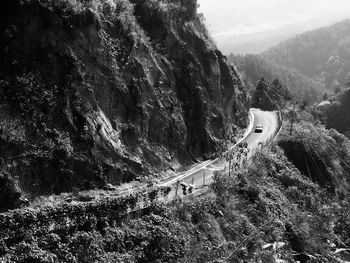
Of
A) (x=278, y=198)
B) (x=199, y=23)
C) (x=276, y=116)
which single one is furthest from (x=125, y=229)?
(x=276, y=116)

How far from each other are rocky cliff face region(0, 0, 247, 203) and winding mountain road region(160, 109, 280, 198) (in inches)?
51.0

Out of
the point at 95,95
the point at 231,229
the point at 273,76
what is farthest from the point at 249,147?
the point at 273,76

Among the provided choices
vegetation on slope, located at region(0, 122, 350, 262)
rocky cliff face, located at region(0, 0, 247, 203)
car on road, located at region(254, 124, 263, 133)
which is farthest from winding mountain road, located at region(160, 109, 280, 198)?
vegetation on slope, located at region(0, 122, 350, 262)

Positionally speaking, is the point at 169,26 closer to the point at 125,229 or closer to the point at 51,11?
the point at 51,11

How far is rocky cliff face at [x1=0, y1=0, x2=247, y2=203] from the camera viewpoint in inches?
954

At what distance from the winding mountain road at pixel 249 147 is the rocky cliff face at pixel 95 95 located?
129cm

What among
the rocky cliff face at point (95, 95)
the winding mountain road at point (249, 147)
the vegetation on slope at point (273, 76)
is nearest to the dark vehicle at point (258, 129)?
the winding mountain road at point (249, 147)

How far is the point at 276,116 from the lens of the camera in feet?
207

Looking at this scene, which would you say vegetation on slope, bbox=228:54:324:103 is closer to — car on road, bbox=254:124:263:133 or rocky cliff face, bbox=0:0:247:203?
car on road, bbox=254:124:263:133

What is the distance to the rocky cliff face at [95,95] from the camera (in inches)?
954

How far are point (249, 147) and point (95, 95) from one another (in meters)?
20.0

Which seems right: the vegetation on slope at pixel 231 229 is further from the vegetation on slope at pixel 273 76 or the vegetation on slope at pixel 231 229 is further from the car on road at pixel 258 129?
the vegetation on slope at pixel 273 76

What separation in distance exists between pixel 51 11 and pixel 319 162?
3052 cm

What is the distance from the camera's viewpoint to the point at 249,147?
4425 centimetres
